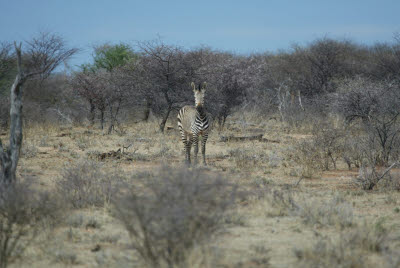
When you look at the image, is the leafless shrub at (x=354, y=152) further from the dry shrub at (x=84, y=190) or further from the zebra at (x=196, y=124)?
the dry shrub at (x=84, y=190)

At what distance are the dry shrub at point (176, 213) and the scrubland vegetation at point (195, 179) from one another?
0.01 metres

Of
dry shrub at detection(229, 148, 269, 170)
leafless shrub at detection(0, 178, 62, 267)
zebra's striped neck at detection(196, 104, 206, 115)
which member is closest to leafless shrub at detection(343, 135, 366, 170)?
dry shrub at detection(229, 148, 269, 170)

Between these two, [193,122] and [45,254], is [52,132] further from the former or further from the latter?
[45,254]

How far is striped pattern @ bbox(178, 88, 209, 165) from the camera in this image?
41.7ft

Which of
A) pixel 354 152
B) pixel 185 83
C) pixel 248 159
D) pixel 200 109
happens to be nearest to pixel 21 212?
pixel 200 109

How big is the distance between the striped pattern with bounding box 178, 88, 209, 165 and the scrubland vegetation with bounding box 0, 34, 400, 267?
0.62 meters

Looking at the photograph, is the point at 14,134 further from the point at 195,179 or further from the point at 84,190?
the point at 195,179

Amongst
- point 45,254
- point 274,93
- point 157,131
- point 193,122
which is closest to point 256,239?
point 45,254

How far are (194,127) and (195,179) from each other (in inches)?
330

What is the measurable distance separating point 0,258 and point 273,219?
3749 millimetres

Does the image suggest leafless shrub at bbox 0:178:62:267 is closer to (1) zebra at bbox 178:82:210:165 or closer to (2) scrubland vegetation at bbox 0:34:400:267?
(2) scrubland vegetation at bbox 0:34:400:267

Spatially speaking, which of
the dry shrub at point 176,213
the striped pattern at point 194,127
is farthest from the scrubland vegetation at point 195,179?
the striped pattern at point 194,127

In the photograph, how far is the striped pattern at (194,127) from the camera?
12.7 m

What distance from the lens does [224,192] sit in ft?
15.3
